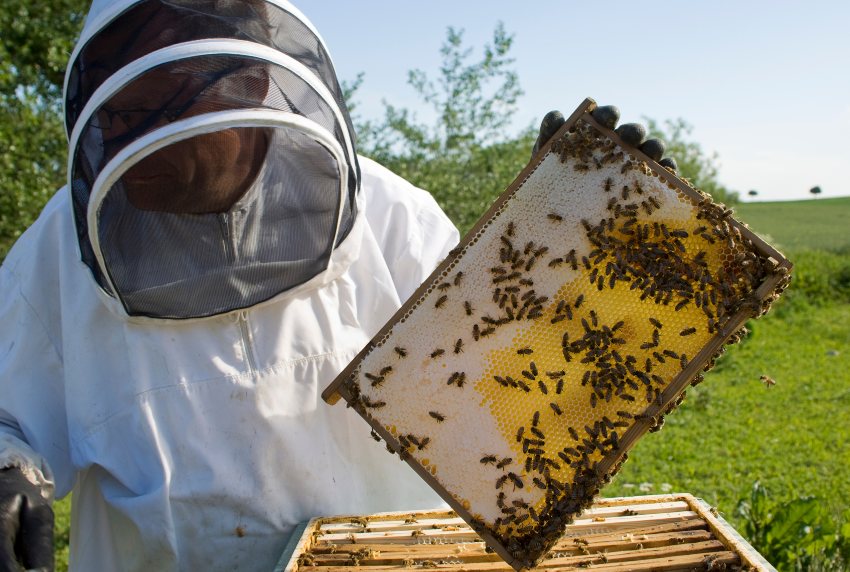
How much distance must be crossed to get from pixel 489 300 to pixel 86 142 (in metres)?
1.64

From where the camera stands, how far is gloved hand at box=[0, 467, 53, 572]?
78.2 inches

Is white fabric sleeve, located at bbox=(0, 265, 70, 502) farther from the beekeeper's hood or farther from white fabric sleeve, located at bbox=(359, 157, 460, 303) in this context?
white fabric sleeve, located at bbox=(359, 157, 460, 303)

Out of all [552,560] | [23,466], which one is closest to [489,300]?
[552,560]

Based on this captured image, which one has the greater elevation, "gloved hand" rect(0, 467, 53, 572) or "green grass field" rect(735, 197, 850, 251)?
"green grass field" rect(735, 197, 850, 251)

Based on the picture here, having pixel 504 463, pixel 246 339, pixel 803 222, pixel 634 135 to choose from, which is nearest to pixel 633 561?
pixel 504 463

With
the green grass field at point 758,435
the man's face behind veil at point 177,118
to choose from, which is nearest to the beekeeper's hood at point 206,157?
the man's face behind veil at point 177,118

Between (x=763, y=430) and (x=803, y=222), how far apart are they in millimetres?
37866

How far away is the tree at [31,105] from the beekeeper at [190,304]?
4575mm

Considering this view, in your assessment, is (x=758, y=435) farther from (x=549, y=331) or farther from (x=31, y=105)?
(x=31, y=105)

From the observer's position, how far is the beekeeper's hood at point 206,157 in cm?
211

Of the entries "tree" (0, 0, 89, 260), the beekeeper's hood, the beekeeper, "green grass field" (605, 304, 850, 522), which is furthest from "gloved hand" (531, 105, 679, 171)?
"tree" (0, 0, 89, 260)

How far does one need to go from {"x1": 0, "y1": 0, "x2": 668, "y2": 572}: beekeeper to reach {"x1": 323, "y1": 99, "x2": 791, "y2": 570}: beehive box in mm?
431

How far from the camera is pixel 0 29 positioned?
23.9 feet

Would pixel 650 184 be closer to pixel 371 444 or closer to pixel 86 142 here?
pixel 371 444
